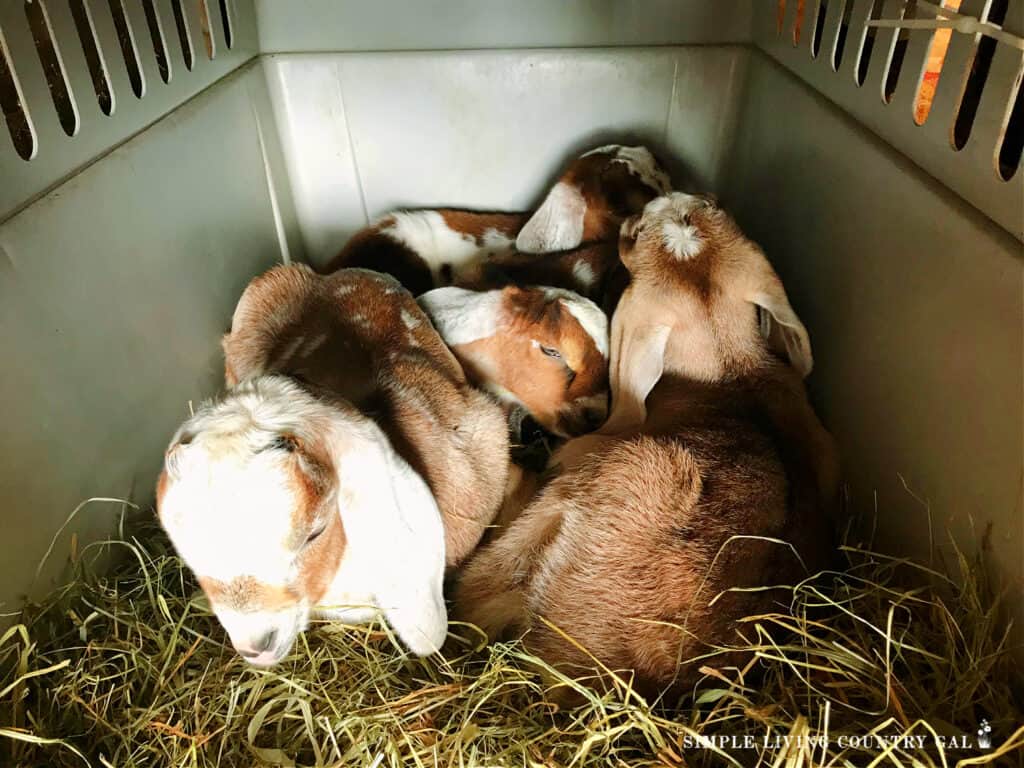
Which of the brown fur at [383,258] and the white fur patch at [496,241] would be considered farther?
the white fur patch at [496,241]

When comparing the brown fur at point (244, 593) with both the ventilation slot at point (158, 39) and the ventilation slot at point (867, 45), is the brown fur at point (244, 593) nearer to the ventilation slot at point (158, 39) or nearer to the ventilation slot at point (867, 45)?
the ventilation slot at point (158, 39)

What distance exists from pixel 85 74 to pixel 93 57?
0.07m

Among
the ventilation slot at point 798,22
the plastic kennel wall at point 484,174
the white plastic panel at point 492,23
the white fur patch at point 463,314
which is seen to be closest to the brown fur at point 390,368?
the white fur patch at point 463,314

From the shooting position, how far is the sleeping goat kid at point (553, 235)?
2.61 meters

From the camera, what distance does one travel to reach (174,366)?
2059 mm

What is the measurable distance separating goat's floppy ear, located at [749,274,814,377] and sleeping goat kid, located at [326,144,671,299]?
666 millimetres

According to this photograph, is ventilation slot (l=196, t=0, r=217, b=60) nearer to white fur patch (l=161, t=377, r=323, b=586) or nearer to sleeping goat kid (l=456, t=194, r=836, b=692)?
sleeping goat kid (l=456, t=194, r=836, b=692)

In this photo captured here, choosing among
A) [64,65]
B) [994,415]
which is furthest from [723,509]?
[64,65]

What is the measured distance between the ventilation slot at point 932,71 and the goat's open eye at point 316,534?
1445 mm

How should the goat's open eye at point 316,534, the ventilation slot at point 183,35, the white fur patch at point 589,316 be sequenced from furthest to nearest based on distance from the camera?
the white fur patch at point 589,316
the ventilation slot at point 183,35
the goat's open eye at point 316,534

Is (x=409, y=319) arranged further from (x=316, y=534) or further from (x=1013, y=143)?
(x=1013, y=143)

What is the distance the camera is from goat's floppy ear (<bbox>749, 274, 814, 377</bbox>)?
1.91m

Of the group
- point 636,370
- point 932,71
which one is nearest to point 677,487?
point 636,370

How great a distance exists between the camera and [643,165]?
262cm
